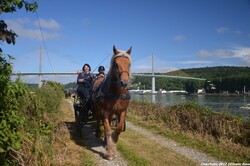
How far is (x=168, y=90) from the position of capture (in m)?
78.2

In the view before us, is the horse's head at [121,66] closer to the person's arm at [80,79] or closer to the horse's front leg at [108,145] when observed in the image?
the horse's front leg at [108,145]

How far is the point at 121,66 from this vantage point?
5.54 meters

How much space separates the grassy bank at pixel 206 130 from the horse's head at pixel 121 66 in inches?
110

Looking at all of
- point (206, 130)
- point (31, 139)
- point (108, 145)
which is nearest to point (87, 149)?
point (108, 145)

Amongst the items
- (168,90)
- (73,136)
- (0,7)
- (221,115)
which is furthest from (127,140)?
(168,90)

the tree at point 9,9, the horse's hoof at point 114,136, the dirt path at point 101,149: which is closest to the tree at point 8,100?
the tree at point 9,9

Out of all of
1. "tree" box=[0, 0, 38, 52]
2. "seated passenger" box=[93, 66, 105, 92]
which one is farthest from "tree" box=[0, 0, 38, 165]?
"seated passenger" box=[93, 66, 105, 92]

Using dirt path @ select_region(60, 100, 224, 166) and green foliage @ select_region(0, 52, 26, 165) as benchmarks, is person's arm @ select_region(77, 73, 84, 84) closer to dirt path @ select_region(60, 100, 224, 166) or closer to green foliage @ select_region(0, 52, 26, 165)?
dirt path @ select_region(60, 100, 224, 166)

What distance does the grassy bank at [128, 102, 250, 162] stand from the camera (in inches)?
256

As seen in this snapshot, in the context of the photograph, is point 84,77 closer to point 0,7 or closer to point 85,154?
point 85,154

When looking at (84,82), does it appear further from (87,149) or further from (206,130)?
(206,130)

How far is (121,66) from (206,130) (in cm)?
420

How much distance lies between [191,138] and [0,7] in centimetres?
609

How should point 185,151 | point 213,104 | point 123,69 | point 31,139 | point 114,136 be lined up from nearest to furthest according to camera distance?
point 31,139, point 123,69, point 114,136, point 185,151, point 213,104
